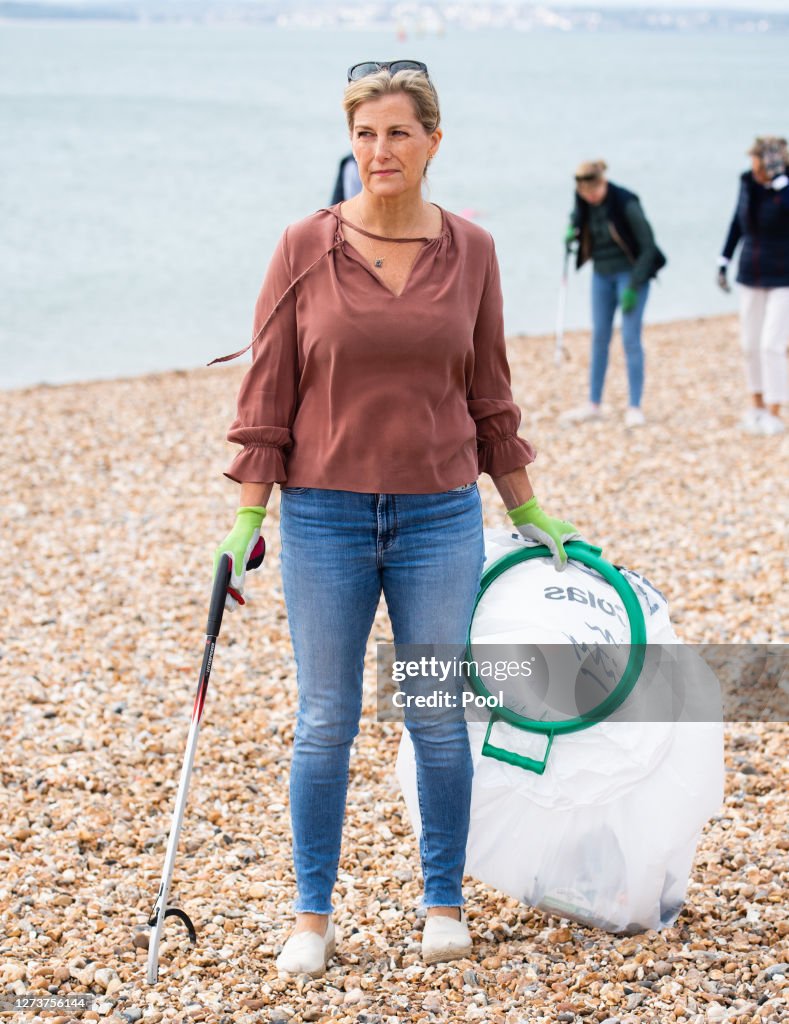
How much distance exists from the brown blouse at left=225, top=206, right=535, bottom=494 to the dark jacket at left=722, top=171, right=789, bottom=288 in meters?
5.38

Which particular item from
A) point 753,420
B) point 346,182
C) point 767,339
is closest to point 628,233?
point 767,339

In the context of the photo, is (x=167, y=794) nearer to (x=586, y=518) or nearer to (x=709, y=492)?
(x=586, y=518)

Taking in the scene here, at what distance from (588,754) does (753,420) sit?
6084mm

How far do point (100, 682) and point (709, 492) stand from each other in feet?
12.6

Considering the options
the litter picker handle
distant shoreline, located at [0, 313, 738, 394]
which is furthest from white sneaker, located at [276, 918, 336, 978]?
distant shoreline, located at [0, 313, 738, 394]

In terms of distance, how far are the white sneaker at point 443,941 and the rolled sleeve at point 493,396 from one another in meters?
1.07

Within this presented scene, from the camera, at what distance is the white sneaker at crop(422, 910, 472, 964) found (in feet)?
9.18

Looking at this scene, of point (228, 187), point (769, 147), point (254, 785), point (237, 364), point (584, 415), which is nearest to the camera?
point (254, 785)

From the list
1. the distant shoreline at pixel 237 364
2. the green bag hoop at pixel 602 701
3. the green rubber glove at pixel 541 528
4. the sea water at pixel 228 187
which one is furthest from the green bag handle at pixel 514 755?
the distant shoreline at pixel 237 364

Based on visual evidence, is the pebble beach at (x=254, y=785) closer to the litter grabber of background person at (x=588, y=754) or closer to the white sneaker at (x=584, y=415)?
the litter grabber of background person at (x=588, y=754)

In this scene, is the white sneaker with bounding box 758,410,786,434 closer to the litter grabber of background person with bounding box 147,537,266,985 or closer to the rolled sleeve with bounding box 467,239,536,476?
the rolled sleeve with bounding box 467,239,536,476

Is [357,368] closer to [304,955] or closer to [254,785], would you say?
[304,955]

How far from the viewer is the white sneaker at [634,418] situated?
8484 millimetres

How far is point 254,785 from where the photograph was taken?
12.9 ft
